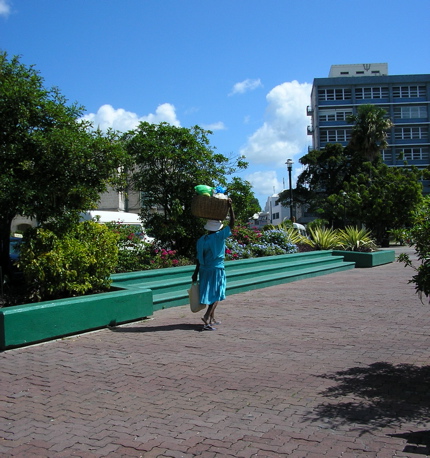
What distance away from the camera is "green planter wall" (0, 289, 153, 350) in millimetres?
5887

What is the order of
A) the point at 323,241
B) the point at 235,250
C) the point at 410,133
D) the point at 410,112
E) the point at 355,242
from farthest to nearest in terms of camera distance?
the point at 410,112 → the point at 410,133 → the point at 355,242 → the point at 323,241 → the point at 235,250

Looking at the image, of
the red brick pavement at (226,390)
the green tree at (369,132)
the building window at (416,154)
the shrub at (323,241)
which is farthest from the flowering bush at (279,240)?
the building window at (416,154)

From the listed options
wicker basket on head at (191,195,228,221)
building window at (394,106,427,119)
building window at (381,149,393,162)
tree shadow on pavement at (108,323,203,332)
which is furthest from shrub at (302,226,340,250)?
building window at (394,106,427,119)

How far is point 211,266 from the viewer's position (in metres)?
7.02

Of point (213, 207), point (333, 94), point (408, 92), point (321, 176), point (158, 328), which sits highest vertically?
point (333, 94)

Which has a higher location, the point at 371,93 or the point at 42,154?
the point at 371,93

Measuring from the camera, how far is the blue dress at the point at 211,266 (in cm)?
696

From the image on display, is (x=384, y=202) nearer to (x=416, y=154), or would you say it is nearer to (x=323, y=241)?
(x=323, y=241)

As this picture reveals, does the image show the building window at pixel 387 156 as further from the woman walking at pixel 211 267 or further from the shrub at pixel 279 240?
the woman walking at pixel 211 267

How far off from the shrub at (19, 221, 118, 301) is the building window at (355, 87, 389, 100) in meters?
72.9

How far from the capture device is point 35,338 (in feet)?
20.0

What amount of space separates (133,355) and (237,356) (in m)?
1.23

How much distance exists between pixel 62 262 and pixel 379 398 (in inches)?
175

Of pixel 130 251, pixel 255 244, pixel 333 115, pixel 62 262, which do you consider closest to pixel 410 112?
pixel 333 115
